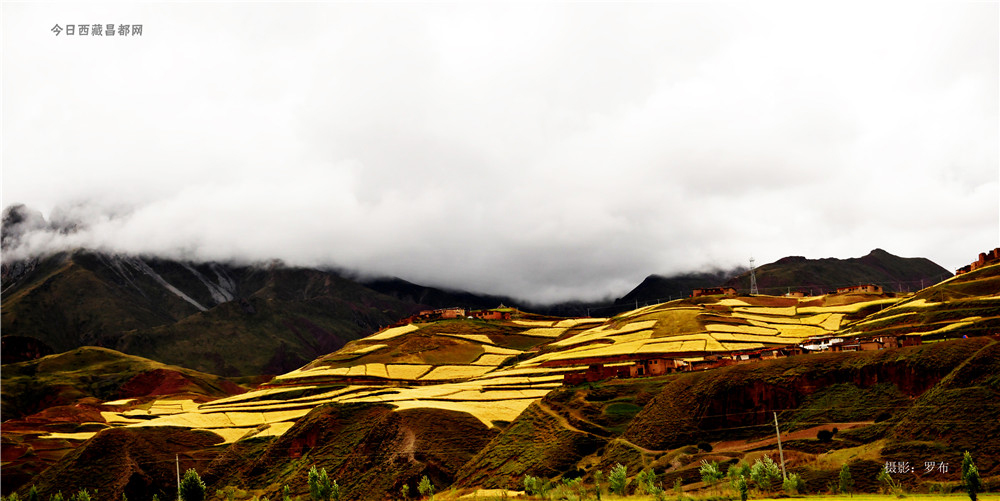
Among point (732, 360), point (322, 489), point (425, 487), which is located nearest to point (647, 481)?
point (425, 487)

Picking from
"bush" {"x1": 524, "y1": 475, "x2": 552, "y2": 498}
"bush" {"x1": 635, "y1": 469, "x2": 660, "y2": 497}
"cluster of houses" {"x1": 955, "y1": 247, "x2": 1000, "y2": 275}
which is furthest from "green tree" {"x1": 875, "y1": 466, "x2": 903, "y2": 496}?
"cluster of houses" {"x1": 955, "y1": 247, "x2": 1000, "y2": 275}

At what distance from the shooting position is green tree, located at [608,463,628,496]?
2675 inches

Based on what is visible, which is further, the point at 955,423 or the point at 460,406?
the point at 460,406

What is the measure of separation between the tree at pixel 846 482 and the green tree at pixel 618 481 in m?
18.0

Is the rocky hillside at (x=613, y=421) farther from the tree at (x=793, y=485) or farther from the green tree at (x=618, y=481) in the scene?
the green tree at (x=618, y=481)

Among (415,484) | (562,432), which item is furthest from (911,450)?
(415,484)

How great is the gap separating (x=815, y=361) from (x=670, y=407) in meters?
17.1

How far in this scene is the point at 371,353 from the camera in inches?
7726

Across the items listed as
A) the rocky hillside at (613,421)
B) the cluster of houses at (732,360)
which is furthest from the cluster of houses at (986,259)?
the cluster of houses at (732,360)

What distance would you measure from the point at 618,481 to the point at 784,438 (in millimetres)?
18904

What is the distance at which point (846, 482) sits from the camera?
193 feet

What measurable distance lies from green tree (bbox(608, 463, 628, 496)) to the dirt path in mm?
11890

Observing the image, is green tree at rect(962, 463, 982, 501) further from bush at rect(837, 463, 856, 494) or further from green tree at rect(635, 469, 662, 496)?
green tree at rect(635, 469, 662, 496)

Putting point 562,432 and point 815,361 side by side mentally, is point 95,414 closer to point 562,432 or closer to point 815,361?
point 562,432
